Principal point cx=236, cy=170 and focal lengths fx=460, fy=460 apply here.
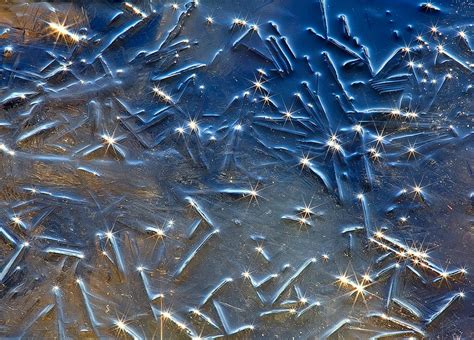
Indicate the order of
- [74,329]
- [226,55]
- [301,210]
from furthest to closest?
1. [226,55]
2. [301,210]
3. [74,329]

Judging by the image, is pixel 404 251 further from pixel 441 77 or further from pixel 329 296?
pixel 441 77

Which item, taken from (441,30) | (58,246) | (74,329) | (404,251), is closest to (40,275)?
(58,246)

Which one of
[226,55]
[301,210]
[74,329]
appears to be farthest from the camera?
[226,55]

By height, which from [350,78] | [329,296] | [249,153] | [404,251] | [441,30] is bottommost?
[329,296]

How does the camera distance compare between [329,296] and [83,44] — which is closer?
[329,296]

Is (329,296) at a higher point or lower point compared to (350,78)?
lower

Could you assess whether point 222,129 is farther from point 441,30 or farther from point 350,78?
point 441,30

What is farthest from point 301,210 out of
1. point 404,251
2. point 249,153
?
point 404,251
